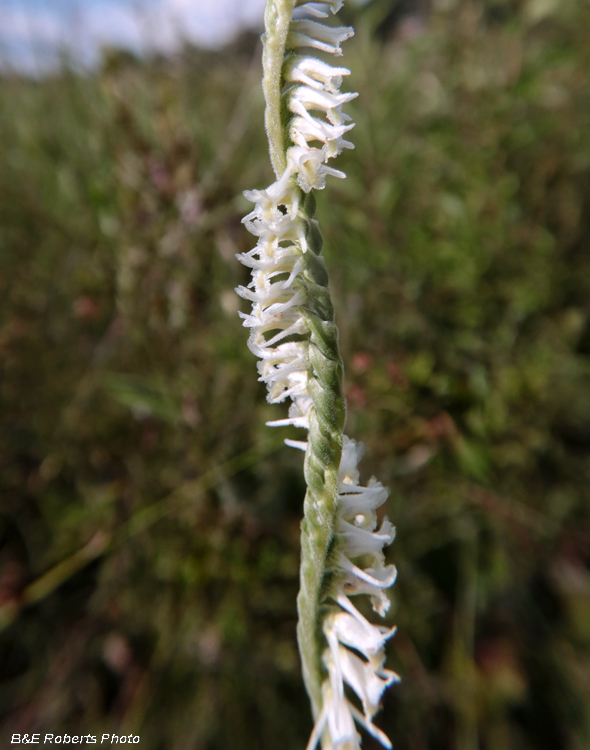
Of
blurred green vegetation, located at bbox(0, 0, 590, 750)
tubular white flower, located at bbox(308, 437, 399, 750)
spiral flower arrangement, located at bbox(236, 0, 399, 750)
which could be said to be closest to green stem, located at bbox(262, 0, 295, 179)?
spiral flower arrangement, located at bbox(236, 0, 399, 750)

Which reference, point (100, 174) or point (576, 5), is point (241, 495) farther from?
point (576, 5)

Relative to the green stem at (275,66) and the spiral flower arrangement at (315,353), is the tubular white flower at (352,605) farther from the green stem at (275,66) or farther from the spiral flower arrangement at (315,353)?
the green stem at (275,66)

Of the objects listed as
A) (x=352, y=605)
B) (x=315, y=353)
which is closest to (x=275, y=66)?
(x=315, y=353)

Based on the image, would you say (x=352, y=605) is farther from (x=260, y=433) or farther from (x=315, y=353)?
(x=260, y=433)

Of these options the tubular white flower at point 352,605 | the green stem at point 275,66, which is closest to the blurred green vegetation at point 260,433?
the tubular white flower at point 352,605

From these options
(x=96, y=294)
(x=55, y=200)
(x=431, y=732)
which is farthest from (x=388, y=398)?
(x=55, y=200)

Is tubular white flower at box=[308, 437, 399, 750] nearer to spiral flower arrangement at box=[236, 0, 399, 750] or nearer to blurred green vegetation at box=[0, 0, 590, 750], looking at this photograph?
spiral flower arrangement at box=[236, 0, 399, 750]
